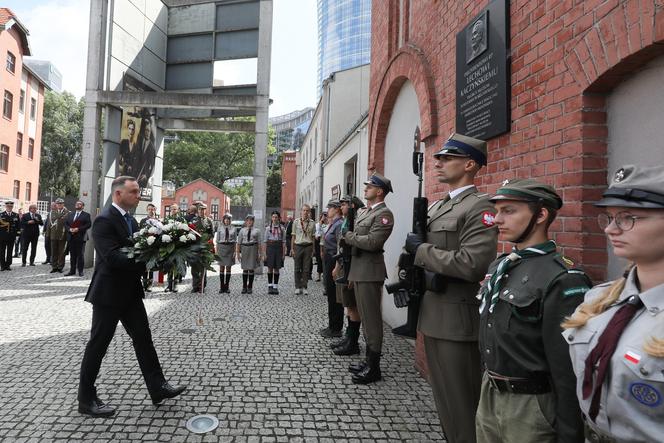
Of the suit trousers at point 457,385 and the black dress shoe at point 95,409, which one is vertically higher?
the suit trousers at point 457,385

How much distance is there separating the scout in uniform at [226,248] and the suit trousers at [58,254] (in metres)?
5.18

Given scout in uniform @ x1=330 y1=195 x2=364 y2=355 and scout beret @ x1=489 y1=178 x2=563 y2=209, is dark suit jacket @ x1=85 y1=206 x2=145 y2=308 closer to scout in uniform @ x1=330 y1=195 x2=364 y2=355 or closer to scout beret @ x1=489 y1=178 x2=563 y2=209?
scout in uniform @ x1=330 y1=195 x2=364 y2=355

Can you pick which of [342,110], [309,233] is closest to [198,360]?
[309,233]

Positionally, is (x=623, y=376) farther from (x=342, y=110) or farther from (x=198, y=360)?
(x=342, y=110)

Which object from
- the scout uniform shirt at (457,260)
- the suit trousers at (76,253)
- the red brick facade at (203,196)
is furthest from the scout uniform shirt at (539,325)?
the red brick facade at (203,196)

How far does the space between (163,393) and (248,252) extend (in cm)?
647

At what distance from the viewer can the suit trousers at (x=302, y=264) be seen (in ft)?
32.9

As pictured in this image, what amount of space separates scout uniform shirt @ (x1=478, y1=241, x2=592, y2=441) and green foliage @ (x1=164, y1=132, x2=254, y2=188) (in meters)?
51.3

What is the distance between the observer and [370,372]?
4.41m

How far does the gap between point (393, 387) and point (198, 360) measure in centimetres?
226

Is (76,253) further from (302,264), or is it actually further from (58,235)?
(302,264)

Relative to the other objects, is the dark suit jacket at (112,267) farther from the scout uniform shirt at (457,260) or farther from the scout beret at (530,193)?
the scout beret at (530,193)

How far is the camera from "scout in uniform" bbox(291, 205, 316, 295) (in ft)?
33.0

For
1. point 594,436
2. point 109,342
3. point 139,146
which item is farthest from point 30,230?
point 594,436
